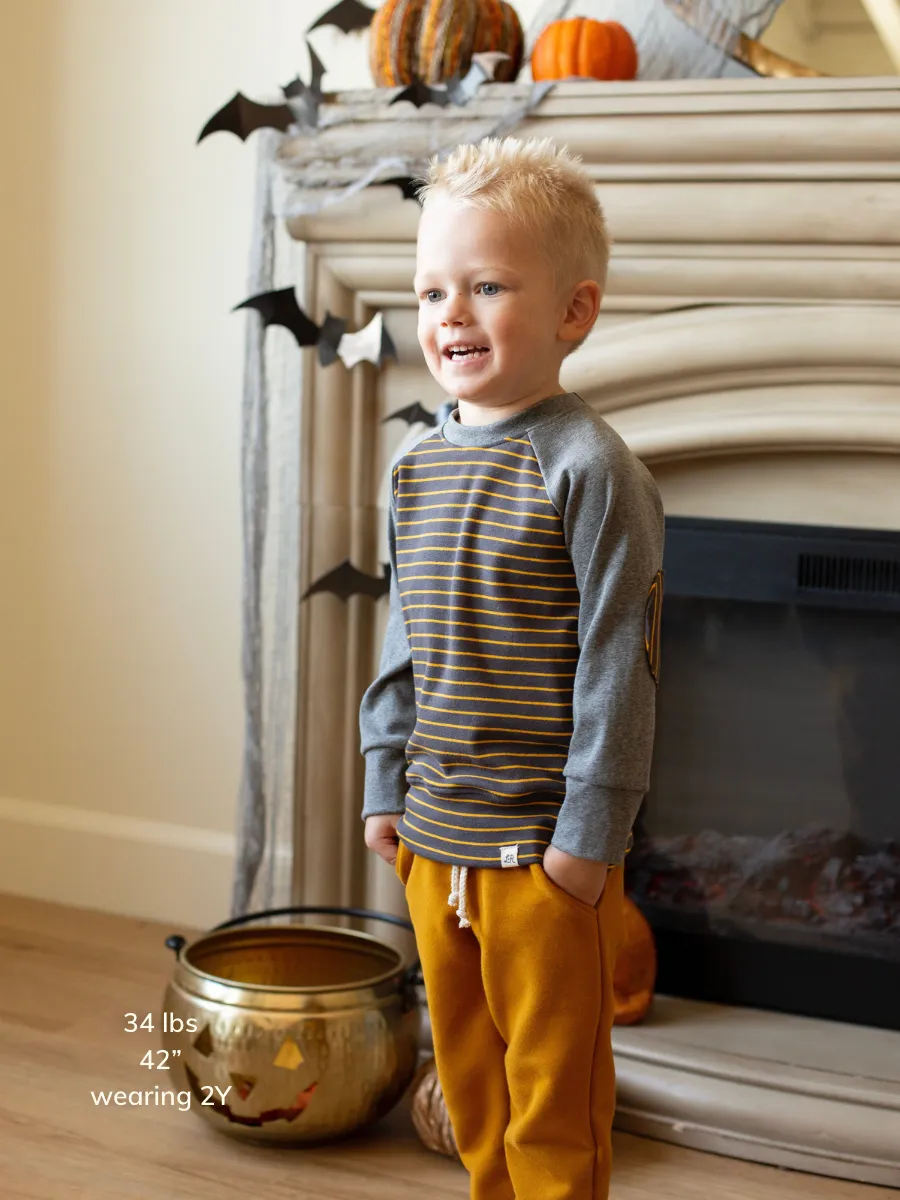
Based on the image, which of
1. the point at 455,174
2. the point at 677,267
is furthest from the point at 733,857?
the point at 455,174

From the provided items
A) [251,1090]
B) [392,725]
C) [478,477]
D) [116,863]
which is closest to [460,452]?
[478,477]

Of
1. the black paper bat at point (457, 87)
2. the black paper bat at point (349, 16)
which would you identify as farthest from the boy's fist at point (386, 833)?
the black paper bat at point (349, 16)

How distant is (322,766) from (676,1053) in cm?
65

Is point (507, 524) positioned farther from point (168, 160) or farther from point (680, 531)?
point (168, 160)

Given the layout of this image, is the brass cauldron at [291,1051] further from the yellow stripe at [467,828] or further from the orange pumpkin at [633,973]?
the yellow stripe at [467,828]

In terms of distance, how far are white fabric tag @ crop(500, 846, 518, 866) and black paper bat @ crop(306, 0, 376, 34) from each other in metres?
1.49

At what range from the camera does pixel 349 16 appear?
215 centimetres

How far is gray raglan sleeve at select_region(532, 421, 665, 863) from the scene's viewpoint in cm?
109

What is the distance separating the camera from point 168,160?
8.12 ft

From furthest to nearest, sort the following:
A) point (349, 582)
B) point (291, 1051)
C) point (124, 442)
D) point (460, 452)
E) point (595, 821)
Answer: point (124, 442)
point (349, 582)
point (291, 1051)
point (460, 452)
point (595, 821)

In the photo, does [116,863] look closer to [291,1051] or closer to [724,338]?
[291,1051]

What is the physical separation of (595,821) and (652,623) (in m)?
0.17

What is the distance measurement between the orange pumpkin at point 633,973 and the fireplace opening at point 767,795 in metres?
0.14

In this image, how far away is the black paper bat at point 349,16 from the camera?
214cm
